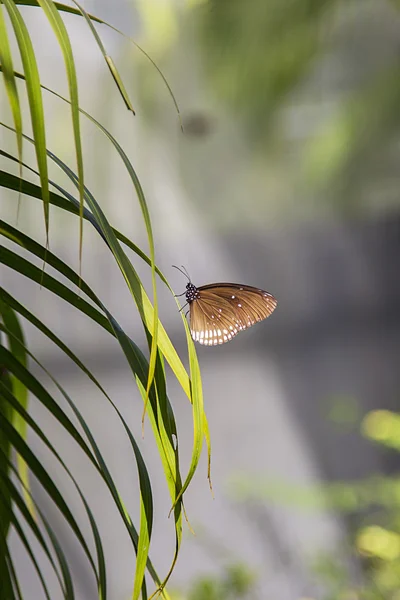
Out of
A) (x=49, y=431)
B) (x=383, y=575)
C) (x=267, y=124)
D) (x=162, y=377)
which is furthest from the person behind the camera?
(x=383, y=575)

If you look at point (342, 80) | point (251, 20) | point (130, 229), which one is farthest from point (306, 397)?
point (251, 20)

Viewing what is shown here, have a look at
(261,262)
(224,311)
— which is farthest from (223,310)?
(261,262)

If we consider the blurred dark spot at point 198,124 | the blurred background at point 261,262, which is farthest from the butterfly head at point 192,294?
the blurred dark spot at point 198,124

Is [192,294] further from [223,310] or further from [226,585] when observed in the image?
[226,585]

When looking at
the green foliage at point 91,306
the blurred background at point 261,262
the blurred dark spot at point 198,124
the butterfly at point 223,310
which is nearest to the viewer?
the green foliage at point 91,306

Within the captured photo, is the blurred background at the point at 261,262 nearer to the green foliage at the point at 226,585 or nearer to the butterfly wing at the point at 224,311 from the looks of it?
the green foliage at the point at 226,585

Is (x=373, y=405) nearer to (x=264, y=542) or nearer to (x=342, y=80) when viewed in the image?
(x=264, y=542)

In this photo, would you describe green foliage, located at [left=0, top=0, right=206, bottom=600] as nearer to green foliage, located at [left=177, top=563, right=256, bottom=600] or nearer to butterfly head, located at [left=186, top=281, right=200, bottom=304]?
butterfly head, located at [left=186, top=281, right=200, bottom=304]

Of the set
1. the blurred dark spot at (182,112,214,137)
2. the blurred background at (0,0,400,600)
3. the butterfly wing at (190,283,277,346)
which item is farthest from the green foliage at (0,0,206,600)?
the blurred dark spot at (182,112,214,137)

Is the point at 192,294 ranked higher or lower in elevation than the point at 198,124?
lower
